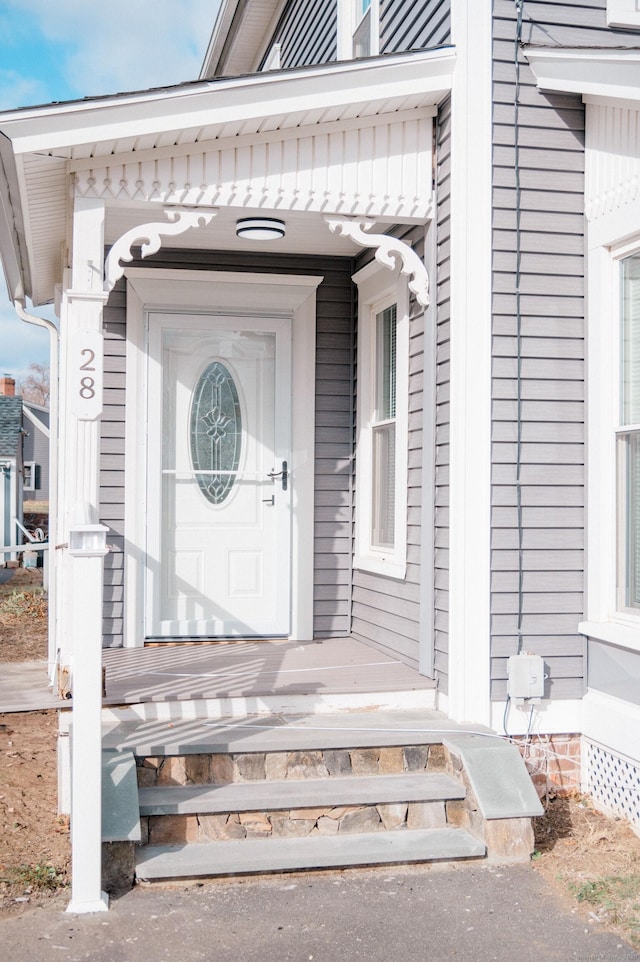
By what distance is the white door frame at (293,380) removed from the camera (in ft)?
21.1

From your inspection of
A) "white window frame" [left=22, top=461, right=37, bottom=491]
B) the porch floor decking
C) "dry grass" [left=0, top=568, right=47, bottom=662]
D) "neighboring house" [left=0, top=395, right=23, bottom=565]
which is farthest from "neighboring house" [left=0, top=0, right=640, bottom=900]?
"white window frame" [left=22, top=461, right=37, bottom=491]

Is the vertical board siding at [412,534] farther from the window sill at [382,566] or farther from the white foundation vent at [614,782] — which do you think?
the white foundation vent at [614,782]

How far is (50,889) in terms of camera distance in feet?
12.0

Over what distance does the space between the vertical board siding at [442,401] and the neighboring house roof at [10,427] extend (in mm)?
19023

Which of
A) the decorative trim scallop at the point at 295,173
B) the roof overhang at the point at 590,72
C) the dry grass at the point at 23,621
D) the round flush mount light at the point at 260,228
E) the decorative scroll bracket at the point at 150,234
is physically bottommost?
the dry grass at the point at 23,621

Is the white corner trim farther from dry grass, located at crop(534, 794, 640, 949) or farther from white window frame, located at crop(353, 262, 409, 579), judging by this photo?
white window frame, located at crop(353, 262, 409, 579)

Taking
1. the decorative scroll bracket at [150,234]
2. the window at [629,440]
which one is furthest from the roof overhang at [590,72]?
the decorative scroll bracket at [150,234]

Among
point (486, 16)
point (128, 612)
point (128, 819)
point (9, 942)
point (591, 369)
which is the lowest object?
point (9, 942)

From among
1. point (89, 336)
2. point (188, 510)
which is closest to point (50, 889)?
point (89, 336)

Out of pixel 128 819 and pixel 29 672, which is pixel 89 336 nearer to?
pixel 128 819

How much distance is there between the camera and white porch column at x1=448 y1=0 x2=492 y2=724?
4.70m

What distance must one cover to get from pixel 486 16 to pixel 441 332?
1.51 metres

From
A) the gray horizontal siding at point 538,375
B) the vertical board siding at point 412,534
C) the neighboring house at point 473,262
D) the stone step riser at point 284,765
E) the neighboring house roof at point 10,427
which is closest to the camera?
the stone step riser at point 284,765

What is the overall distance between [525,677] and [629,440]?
1212 millimetres
